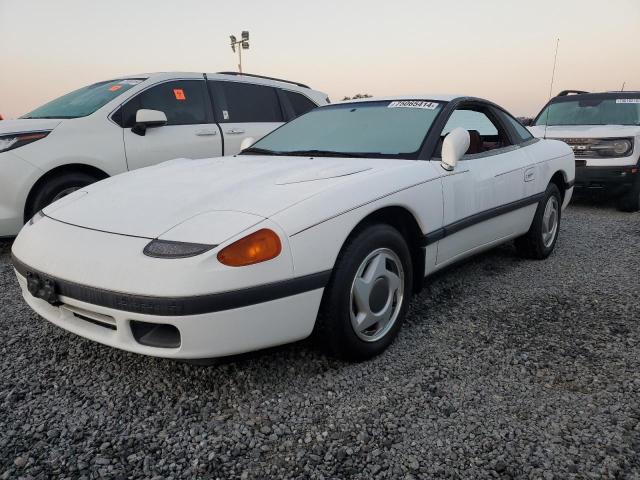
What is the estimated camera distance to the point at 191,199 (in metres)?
2.17

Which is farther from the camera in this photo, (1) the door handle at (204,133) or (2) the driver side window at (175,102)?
(1) the door handle at (204,133)

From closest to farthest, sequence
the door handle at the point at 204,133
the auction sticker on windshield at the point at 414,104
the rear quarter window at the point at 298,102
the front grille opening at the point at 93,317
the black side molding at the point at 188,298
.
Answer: the black side molding at the point at 188,298, the front grille opening at the point at 93,317, the auction sticker on windshield at the point at 414,104, the door handle at the point at 204,133, the rear quarter window at the point at 298,102

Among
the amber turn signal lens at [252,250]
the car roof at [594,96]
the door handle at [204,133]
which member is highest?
the car roof at [594,96]

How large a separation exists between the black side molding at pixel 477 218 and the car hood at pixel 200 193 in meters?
0.44

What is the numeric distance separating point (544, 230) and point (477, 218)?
1252 mm

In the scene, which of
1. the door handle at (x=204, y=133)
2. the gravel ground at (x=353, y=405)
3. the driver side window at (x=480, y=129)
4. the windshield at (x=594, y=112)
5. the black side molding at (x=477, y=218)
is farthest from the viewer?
the windshield at (x=594, y=112)

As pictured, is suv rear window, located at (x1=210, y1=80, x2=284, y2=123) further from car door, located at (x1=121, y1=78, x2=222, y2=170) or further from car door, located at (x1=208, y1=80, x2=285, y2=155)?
car door, located at (x1=121, y1=78, x2=222, y2=170)

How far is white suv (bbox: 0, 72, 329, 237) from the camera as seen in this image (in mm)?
3717

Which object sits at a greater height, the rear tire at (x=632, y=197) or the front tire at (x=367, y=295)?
the front tire at (x=367, y=295)

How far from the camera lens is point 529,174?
3559 mm

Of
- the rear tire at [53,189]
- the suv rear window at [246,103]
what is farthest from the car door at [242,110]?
the rear tire at [53,189]

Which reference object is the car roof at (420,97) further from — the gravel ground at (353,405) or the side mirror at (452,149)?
the gravel ground at (353,405)

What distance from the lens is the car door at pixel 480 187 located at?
2781mm

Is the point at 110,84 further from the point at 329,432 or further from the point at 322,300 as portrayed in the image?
the point at 329,432
